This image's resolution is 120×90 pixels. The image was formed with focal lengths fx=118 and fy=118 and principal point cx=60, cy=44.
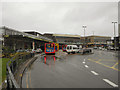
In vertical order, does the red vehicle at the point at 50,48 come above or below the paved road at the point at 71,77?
above

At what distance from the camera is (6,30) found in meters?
24.2

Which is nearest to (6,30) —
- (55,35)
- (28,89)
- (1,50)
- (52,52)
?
(1,50)

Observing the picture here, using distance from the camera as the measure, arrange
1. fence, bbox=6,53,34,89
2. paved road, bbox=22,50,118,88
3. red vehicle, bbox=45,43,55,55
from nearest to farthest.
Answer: fence, bbox=6,53,34,89, paved road, bbox=22,50,118,88, red vehicle, bbox=45,43,55,55

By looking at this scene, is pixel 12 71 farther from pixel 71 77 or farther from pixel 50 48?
pixel 50 48

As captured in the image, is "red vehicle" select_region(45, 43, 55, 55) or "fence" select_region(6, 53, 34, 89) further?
"red vehicle" select_region(45, 43, 55, 55)

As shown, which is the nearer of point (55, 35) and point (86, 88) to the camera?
point (86, 88)

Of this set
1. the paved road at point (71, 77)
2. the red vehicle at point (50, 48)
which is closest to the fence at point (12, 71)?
the paved road at point (71, 77)

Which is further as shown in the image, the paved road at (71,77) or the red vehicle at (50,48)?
the red vehicle at (50,48)

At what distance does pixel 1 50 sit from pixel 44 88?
2132 cm

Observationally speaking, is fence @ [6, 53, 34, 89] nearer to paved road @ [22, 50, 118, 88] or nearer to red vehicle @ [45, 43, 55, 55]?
paved road @ [22, 50, 118, 88]

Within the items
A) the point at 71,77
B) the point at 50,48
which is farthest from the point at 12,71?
the point at 50,48

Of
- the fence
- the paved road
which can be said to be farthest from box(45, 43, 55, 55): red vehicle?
the fence

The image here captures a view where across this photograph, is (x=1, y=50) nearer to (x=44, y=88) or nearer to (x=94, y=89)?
(x=44, y=88)

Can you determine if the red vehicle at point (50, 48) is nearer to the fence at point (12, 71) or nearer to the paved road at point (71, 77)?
the paved road at point (71, 77)
